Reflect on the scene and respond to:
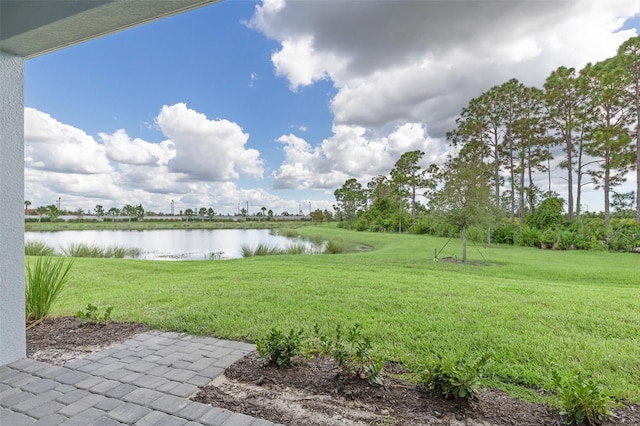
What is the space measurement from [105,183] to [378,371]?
1324cm

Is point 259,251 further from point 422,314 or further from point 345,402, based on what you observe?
point 345,402

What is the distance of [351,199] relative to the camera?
34625 mm

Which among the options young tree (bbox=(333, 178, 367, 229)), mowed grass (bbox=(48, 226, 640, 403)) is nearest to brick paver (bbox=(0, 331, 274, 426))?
mowed grass (bbox=(48, 226, 640, 403))

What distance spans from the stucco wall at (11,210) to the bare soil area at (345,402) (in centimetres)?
45

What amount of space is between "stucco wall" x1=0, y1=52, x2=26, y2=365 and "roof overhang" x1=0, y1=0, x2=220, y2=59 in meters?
0.27

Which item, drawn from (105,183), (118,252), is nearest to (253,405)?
(118,252)

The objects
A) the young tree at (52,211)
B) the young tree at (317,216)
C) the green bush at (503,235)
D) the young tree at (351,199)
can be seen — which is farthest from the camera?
the young tree at (317,216)

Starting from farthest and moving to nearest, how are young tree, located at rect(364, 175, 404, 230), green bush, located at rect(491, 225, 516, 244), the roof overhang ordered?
young tree, located at rect(364, 175, 404, 230), green bush, located at rect(491, 225, 516, 244), the roof overhang

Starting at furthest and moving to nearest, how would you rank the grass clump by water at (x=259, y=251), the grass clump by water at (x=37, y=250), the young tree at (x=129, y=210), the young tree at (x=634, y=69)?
the young tree at (x=129, y=210)
the young tree at (x=634, y=69)
the grass clump by water at (x=259, y=251)
the grass clump by water at (x=37, y=250)

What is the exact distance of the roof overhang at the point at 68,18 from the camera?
1.99 meters

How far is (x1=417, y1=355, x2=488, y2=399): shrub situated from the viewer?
1.69 m

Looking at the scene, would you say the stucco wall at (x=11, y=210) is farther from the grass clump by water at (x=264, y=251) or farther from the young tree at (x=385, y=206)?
the young tree at (x=385, y=206)

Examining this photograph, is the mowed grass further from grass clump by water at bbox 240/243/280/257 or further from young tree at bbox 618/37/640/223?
young tree at bbox 618/37/640/223

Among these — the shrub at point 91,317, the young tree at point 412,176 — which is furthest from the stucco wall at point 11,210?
the young tree at point 412,176
